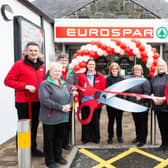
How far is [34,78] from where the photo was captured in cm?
305

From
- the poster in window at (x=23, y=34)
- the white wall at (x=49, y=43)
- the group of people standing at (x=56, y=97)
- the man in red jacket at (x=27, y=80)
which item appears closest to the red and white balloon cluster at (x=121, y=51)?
the group of people standing at (x=56, y=97)

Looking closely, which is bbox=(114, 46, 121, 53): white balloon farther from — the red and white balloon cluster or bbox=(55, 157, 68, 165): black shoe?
bbox=(55, 157, 68, 165): black shoe

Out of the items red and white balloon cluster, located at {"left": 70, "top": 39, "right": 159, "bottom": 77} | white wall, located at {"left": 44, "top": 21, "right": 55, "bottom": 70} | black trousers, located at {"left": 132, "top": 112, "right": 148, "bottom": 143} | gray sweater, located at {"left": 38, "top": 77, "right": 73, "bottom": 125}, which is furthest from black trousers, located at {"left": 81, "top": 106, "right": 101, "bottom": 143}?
white wall, located at {"left": 44, "top": 21, "right": 55, "bottom": 70}

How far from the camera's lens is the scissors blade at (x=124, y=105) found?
377 cm

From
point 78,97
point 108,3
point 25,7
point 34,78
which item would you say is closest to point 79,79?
point 78,97

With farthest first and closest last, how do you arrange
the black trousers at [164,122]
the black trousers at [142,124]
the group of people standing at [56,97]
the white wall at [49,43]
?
the white wall at [49,43] < the black trousers at [142,124] < the black trousers at [164,122] < the group of people standing at [56,97]

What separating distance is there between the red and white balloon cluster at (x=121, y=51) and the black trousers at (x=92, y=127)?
3.11 ft

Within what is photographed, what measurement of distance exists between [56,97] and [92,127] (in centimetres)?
168

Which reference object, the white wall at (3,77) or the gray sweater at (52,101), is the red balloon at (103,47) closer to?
the gray sweater at (52,101)

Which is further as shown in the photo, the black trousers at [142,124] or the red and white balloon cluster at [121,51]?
the red and white balloon cluster at [121,51]

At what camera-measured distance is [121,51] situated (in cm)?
439

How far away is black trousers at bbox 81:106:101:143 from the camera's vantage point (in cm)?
407

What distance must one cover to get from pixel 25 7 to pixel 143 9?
4871 mm

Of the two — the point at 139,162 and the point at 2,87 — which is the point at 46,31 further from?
the point at 139,162
